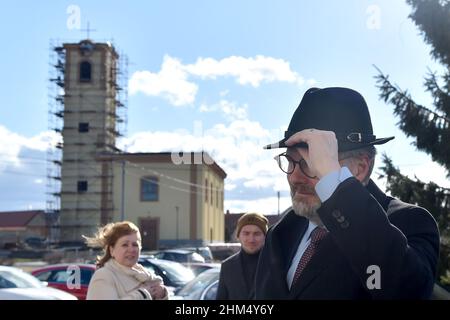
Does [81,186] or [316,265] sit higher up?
[81,186]

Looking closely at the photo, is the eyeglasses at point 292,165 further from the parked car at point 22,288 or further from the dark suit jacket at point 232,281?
the parked car at point 22,288

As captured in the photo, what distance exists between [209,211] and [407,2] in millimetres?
42099

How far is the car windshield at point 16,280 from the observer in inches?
427

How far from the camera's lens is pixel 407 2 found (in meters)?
12.7

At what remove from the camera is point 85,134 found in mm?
54406

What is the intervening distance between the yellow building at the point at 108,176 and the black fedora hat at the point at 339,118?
46234mm

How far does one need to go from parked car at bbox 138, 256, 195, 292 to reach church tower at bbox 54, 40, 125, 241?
38694 millimetres

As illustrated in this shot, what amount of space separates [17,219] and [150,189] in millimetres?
31571

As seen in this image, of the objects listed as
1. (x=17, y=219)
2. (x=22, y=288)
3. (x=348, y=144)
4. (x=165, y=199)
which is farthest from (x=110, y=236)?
(x=17, y=219)

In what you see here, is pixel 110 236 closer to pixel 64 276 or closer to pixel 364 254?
pixel 364 254

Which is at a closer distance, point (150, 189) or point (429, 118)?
point (429, 118)

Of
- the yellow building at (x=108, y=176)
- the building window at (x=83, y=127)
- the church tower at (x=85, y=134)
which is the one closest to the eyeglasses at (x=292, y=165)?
the yellow building at (x=108, y=176)

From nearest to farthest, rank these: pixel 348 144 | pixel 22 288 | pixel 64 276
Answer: pixel 348 144 → pixel 22 288 → pixel 64 276

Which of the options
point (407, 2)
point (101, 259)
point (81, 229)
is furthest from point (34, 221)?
point (101, 259)
